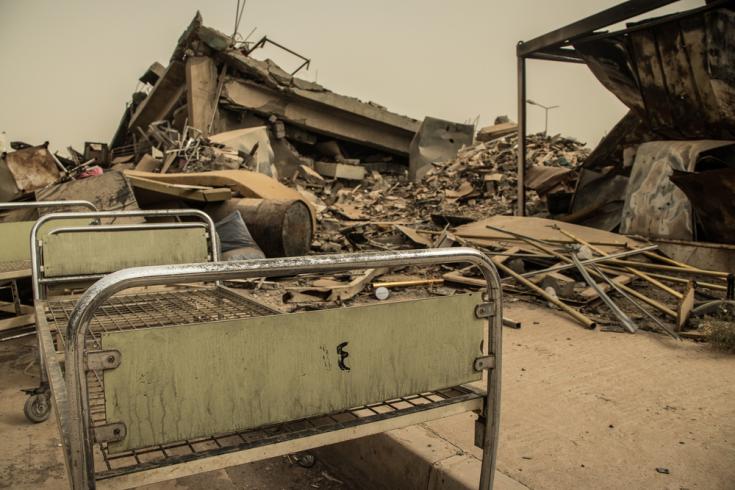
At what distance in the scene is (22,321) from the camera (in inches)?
132

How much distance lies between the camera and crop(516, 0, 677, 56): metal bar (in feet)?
21.2

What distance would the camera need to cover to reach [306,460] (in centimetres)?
262

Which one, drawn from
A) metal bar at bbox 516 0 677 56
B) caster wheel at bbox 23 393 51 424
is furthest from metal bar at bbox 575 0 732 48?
caster wheel at bbox 23 393 51 424

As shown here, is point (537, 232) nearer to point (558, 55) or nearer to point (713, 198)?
point (713, 198)

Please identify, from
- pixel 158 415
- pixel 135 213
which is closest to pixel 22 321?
pixel 135 213

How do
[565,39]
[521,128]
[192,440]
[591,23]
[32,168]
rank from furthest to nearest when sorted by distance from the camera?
1. [521,128]
2. [32,168]
3. [565,39]
4. [591,23]
5. [192,440]

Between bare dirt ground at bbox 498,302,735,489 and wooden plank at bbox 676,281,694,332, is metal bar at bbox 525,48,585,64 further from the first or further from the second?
bare dirt ground at bbox 498,302,735,489

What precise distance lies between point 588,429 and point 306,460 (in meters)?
1.29

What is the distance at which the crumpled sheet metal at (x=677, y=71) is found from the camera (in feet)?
21.0

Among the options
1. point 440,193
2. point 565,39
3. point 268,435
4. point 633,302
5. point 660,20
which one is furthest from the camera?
point 440,193

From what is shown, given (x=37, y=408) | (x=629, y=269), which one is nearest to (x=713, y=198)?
(x=629, y=269)

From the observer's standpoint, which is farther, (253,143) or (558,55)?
(253,143)

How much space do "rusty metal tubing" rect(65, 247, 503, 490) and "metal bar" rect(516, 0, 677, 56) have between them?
235 inches

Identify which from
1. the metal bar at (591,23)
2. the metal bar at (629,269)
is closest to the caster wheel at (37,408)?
the metal bar at (629,269)
